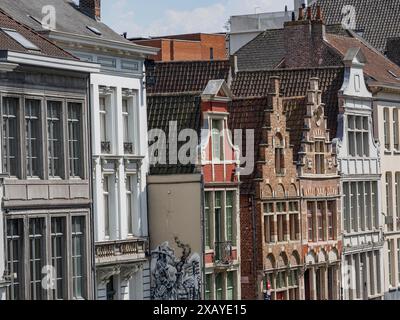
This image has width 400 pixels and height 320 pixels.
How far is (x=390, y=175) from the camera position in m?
57.6

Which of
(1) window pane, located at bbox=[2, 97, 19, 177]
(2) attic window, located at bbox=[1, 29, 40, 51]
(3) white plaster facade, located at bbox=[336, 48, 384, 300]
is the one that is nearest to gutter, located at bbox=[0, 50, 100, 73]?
(2) attic window, located at bbox=[1, 29, 40, 51]

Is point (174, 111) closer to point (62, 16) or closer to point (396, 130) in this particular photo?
point (62, 16)

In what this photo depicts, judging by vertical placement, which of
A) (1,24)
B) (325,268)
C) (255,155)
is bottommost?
(325,268)

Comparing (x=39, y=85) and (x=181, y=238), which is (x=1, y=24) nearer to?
(x=39, y=85)

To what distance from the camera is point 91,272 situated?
35.2m

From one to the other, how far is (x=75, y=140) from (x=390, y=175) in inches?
981

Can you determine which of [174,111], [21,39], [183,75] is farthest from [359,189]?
[21,39]

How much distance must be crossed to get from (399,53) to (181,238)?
2842cm

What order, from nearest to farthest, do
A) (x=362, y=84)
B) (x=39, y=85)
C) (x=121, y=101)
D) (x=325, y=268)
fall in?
(x=39, y=85) < (x=121, y=101) < (x=325, y=268) < (x=362, y=84)

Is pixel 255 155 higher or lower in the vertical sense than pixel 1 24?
lower

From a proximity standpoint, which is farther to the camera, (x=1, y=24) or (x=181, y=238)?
(x=181, y=238)

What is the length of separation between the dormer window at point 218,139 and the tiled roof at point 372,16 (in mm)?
32021

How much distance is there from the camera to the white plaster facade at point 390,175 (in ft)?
185
